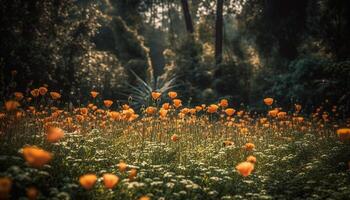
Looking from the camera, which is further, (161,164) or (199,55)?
(199,55)

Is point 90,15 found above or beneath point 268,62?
above

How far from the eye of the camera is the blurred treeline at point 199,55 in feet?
38.6

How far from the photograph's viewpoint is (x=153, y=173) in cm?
447

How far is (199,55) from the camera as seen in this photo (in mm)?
17719

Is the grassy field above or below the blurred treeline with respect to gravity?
below

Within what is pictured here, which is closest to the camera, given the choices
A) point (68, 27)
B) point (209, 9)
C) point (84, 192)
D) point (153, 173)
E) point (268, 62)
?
point (84, 192)

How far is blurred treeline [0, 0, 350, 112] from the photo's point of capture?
38.6 feet

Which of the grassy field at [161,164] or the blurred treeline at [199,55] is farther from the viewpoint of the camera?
the blurred treeline at [199,55]

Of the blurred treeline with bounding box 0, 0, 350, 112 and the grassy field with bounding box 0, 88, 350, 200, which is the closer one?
the grassy field with bounding box 0, 88, 350, 200

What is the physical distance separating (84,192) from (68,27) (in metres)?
11.8

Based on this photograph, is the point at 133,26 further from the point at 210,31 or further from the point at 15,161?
the point at 15,161

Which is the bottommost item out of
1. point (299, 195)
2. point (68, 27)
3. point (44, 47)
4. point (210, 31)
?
point (299, 195)

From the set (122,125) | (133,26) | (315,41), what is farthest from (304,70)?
(133,26)

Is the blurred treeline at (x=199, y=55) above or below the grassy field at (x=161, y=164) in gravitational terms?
above
